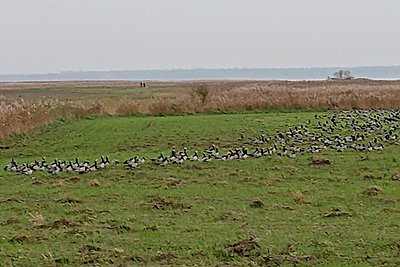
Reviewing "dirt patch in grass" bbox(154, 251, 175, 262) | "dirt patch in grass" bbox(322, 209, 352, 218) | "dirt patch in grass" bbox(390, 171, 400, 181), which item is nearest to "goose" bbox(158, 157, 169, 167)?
"dirt patch in grass" bbox(390, 171, 400, 181)

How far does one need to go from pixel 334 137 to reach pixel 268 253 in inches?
565

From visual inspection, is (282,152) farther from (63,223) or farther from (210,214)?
(63,223)

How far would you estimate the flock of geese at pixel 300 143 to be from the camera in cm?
1781

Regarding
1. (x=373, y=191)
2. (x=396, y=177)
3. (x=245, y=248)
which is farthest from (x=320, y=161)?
(x=245, y=248)

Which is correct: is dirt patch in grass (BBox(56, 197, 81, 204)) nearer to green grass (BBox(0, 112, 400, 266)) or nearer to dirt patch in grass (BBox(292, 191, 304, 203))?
green grass (BBox(0, 112, 400, 266))

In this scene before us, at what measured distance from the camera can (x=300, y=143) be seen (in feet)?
71.8

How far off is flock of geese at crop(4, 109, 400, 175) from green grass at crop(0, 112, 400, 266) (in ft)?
1.77

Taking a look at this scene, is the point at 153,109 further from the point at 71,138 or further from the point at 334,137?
the point at 334,137

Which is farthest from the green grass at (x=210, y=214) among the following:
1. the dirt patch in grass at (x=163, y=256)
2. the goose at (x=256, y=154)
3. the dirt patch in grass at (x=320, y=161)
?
the goose at (x=256, y=154)

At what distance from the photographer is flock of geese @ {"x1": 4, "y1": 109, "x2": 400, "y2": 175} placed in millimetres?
17812

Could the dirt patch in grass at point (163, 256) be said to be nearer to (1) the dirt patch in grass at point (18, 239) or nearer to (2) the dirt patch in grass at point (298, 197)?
(1) the dirt patch in grass at point (18, 239)

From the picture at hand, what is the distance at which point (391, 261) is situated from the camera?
329 inches

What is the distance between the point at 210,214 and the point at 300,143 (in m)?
10.9

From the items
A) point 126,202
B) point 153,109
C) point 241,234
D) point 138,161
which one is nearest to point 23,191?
point 126,202
